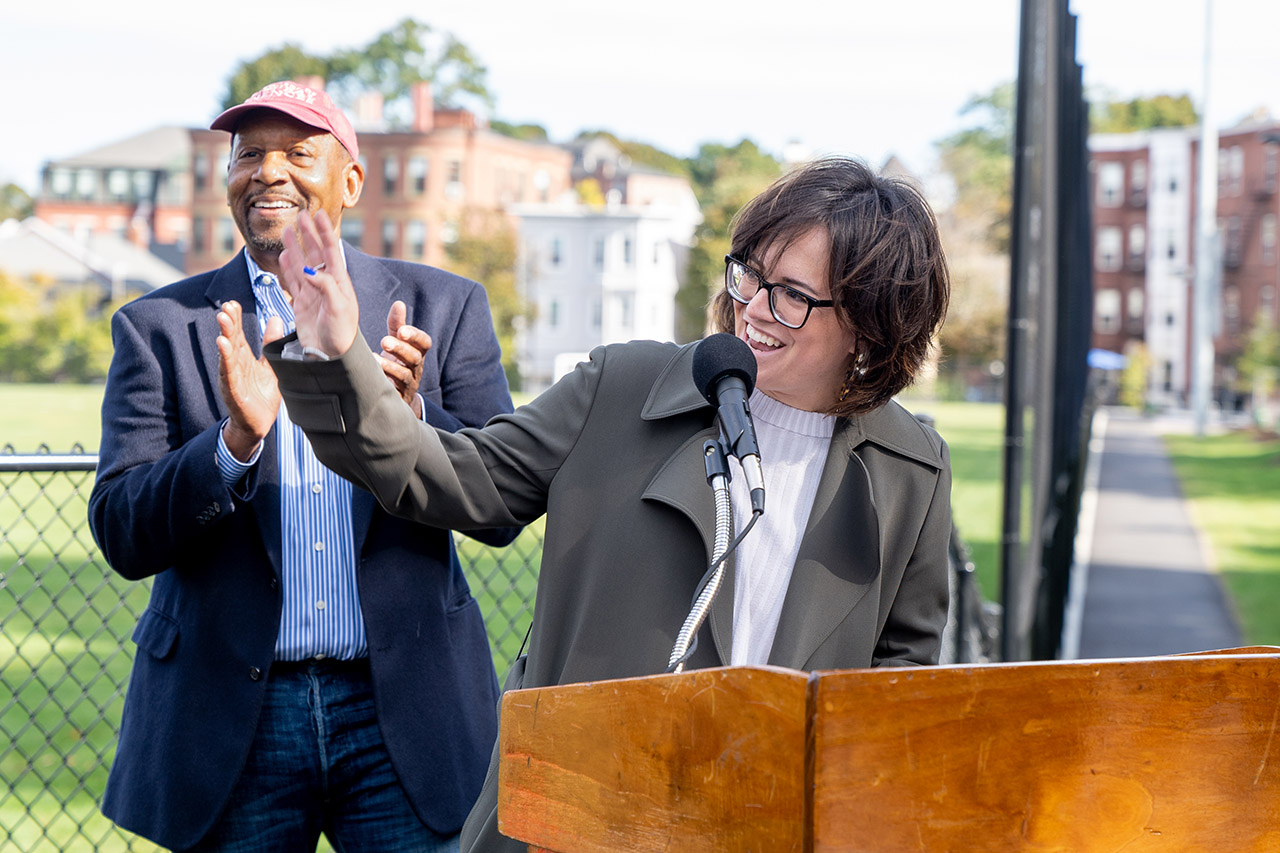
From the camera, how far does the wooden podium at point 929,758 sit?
50.8 inches

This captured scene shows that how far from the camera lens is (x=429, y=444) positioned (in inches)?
81.3

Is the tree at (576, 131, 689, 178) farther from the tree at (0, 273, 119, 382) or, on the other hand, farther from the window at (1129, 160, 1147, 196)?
the tree at (0, 273, 119, 382)

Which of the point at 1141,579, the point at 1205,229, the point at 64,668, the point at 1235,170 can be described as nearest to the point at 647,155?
the point at 1235,170

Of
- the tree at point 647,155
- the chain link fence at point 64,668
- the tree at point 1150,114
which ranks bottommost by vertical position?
the chain link fence at point 64,668

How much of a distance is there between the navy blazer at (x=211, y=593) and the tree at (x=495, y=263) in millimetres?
64437

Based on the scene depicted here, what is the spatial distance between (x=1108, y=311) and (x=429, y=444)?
3429 inches

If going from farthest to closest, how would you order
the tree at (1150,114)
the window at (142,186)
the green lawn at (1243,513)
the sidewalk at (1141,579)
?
the tree at (1150,114)
the window at (142,186)
the green lawn at (1243,513)
the sidewalk at (1141,579)

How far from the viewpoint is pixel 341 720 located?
8.68ft

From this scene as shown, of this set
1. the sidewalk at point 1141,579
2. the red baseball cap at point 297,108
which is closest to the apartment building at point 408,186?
the sidewalk at point 1141,579

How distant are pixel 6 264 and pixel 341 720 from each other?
73.4 meters

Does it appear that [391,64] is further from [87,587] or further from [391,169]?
[87,587]

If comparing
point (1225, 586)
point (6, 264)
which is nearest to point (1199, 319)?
point (1225, 586)

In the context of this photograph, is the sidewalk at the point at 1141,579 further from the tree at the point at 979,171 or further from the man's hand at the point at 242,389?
the tree at the point at 979,171

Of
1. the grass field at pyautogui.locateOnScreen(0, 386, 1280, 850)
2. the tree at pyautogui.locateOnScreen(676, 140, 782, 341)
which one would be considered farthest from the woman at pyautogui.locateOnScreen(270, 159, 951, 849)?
the tree at pyautogui.locateOnScreen(676, 140, 782, 341)
